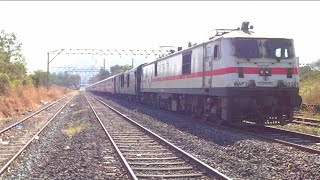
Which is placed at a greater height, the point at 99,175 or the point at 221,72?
the point at 221,72

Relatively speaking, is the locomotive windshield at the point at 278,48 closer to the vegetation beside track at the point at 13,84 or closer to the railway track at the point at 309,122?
the railway track at the point at 309,122

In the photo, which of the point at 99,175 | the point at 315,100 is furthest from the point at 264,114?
the point at 315,100

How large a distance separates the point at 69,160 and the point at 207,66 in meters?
8.04

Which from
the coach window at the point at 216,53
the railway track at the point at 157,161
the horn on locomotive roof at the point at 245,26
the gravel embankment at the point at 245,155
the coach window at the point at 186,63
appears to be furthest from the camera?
the coach window at the point at 186,63

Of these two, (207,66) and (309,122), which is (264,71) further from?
(309,122)

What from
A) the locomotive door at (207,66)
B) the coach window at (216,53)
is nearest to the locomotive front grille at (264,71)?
the coach window at (216,53)

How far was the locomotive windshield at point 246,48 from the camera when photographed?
1439cm

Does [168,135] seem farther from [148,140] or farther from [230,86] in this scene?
[230,86]

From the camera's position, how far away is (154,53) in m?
45.2

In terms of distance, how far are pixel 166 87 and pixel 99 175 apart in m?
15.9

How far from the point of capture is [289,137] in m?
13.2

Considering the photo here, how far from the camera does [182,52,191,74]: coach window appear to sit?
1908 centimetres

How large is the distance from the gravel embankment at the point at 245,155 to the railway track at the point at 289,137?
0.98 feet

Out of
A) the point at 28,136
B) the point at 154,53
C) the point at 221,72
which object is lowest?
the point at 28,136
